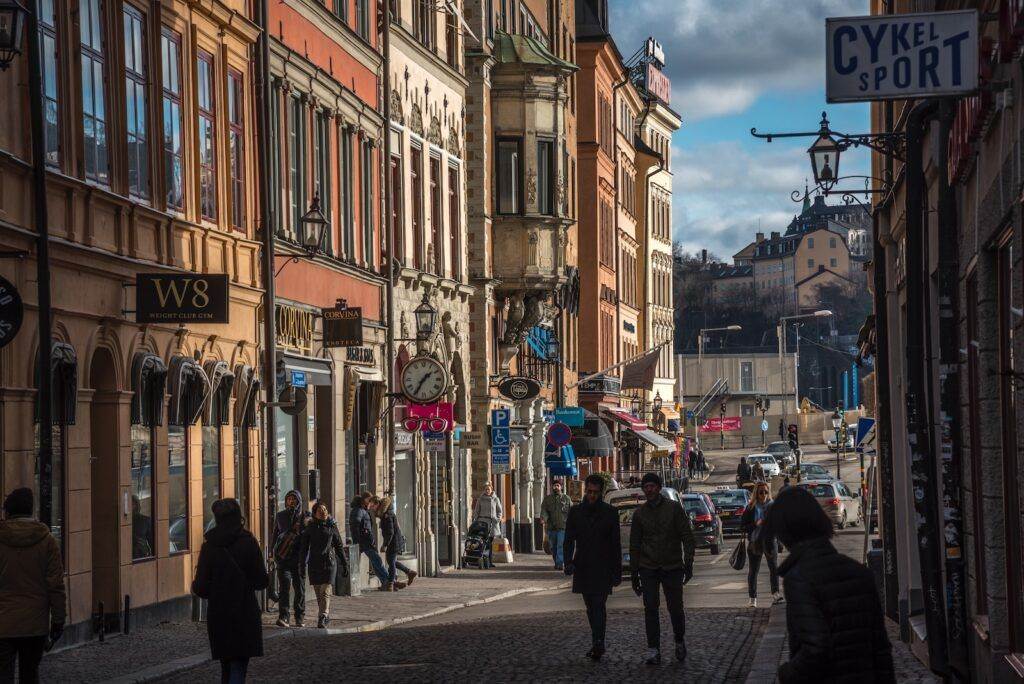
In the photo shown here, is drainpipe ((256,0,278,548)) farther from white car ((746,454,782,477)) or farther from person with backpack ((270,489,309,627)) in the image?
white car ((746,454,782,477))

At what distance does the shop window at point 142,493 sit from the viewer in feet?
74.6

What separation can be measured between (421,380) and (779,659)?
16970 millimetres

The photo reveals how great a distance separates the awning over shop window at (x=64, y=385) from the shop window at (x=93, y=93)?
2.21 m

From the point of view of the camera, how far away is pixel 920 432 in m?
13.9

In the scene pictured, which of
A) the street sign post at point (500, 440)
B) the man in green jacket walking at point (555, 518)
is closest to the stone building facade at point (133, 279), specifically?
the man in green jacket walking at point (555, 518)

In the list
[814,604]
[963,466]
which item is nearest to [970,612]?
[963,466]

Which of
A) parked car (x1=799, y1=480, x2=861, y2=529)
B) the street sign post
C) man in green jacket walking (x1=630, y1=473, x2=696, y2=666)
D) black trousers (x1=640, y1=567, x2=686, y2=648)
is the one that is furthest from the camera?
parked car (x1=799, y1=480, x2=861, y2=529)

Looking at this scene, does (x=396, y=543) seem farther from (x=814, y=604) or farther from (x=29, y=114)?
(x=814, y=604)

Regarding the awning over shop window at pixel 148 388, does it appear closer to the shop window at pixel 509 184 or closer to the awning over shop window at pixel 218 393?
the awning over shop window at pixel 218 393

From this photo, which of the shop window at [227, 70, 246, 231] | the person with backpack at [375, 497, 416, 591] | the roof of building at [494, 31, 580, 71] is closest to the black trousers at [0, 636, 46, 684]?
the shop window at [227, 70, 246, 231]

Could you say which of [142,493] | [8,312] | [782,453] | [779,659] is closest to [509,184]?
[142,493]

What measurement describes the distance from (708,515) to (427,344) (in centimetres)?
866

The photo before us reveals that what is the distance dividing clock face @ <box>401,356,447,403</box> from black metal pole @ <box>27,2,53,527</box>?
15036 millimetres

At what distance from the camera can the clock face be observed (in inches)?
1340
